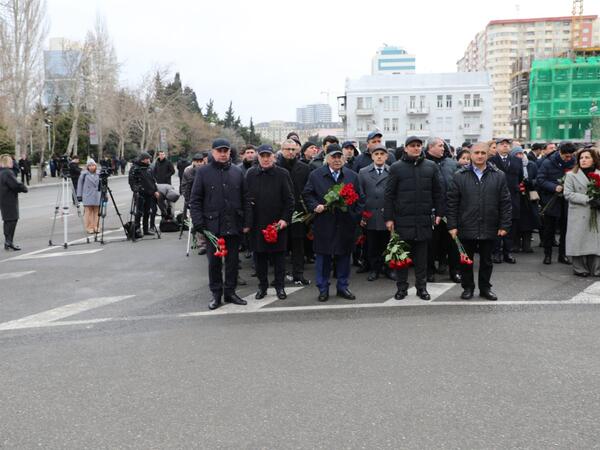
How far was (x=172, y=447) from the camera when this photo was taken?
3.96 m

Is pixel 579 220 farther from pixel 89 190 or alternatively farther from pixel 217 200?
pixel 89 190

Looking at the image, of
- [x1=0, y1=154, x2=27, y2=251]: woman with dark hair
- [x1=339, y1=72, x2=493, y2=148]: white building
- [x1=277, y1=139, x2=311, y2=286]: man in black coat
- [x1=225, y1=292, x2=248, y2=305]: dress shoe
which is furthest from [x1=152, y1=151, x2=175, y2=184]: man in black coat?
[x1=339, y1=72, x2=493, y2=148]: white building

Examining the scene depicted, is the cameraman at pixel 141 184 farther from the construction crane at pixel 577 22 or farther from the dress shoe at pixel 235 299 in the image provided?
the construction crane at pixel 577 22

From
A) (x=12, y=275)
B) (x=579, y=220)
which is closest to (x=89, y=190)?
(x=12, y=275)

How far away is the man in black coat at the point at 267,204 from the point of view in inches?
323

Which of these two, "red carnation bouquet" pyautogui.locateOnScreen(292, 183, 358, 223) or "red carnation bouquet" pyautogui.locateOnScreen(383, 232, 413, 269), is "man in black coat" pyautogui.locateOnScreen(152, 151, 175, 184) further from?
"red carnation bouquet" pyautogui.locateOnScreen(383, 232, 413, 269)

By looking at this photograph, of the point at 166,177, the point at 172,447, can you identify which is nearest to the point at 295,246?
the point at 172,447

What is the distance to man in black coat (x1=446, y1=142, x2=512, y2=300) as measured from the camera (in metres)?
7.91

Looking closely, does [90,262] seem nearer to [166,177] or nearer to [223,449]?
[166,177]

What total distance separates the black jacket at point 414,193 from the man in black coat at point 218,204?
2.02 meters

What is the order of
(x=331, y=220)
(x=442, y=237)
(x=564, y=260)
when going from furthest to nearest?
1. (x=564, y=260)
2. (x=442, y=237)
3. (x=331, y=220)

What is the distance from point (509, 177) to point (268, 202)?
17.1 ft

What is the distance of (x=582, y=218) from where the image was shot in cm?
959

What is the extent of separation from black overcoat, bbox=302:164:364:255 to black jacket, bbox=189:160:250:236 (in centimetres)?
103
